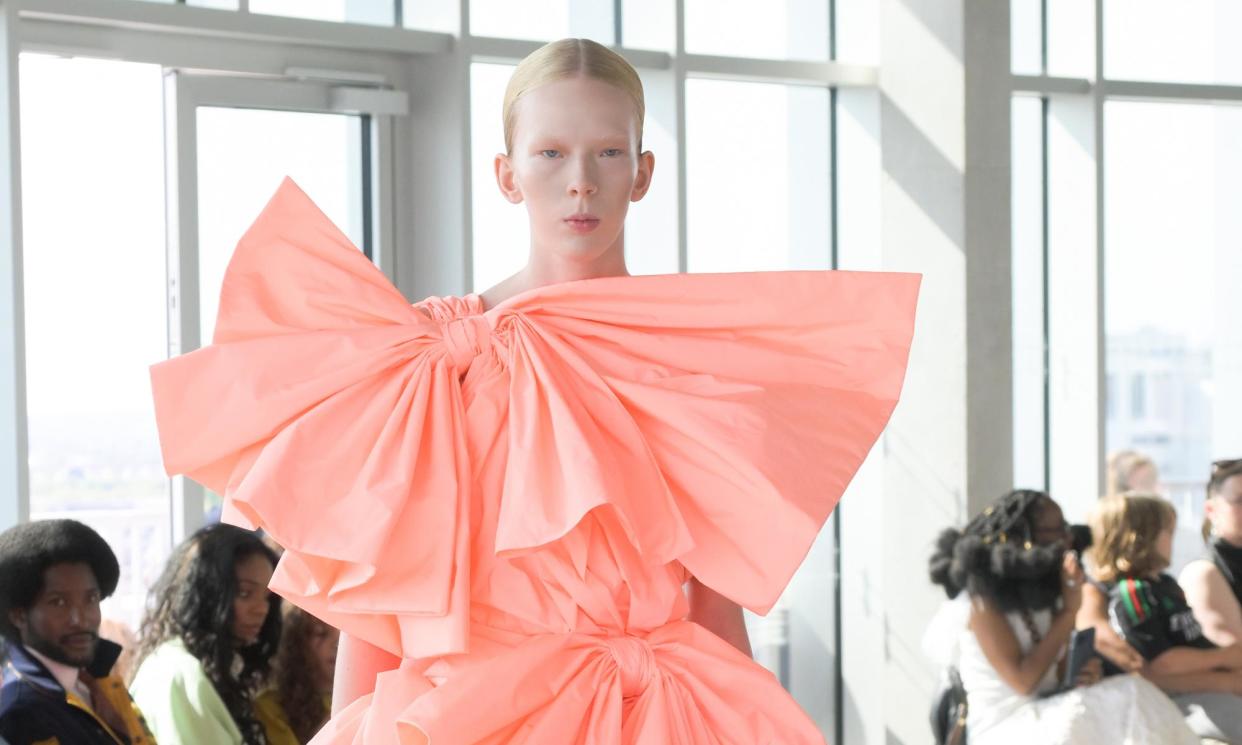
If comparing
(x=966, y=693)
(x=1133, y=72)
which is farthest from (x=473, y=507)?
(x=1133, y=72)

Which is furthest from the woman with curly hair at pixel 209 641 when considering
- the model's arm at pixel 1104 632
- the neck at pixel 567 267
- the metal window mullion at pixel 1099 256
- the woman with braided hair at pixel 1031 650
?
the metal window mullion at pixel 1099 256

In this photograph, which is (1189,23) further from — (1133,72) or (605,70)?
(605,70)

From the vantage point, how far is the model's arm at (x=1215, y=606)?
4.86 meters

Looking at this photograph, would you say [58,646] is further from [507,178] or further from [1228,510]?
[1228,510]

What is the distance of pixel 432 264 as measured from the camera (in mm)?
4523

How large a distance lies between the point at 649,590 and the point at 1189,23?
598 centimetres

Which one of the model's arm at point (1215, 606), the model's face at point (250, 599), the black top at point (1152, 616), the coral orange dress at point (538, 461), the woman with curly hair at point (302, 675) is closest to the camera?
the coral orange dress at point (538, 461)

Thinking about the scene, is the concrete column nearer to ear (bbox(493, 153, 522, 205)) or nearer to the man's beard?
the man's beard

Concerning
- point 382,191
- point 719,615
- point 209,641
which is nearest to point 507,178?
point 719,615

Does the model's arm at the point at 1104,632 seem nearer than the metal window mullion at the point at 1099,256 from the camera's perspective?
Yes

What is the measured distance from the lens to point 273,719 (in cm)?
352

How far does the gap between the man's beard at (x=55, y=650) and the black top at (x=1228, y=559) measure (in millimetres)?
3464

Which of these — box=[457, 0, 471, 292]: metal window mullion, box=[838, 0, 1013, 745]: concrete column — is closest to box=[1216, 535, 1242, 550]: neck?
box=[838, 0, 1013, 745]: concrete column

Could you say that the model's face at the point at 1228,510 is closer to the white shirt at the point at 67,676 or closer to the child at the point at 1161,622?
the child at the point at 1161,622
